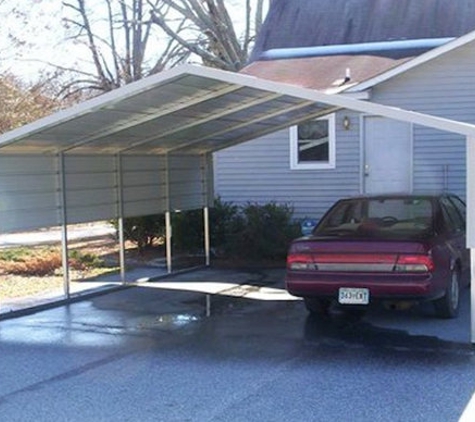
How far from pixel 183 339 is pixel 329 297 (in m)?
1.67

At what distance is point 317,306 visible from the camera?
945 cm

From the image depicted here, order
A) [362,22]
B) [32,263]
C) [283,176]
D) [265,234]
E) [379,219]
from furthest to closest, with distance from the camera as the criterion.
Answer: [362,22], [283,176], [265,234], [32,263], [379,219]

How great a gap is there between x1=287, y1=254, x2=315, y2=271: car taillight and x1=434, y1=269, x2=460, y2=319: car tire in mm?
1587

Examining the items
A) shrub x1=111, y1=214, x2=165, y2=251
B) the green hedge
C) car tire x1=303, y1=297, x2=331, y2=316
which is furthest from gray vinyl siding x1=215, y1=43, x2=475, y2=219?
car tire x1=303, y1=297, x2=331, y2=316

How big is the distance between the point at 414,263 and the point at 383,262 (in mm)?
324

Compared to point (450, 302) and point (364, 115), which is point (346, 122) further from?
point (450, 302)

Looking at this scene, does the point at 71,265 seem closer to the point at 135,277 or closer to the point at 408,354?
the point at 135,277

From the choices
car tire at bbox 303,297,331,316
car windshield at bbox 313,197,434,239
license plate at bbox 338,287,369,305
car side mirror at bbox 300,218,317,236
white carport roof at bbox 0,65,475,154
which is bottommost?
car tire at bbox 303,297,331,316

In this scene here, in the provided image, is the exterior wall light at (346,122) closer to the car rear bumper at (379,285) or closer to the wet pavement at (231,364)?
the wet pavement at (231,364)

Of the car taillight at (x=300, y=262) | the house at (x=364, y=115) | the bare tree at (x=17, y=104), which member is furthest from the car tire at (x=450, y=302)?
the bare tree at (x=17, y=104)

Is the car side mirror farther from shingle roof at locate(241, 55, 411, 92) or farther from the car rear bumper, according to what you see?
the car rear bumper

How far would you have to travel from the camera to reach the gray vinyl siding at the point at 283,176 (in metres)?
15.9

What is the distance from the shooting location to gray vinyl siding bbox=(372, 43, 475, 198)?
14.9 metres

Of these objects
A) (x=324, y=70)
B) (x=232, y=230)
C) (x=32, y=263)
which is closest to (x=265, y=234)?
(x=232, y=230)
